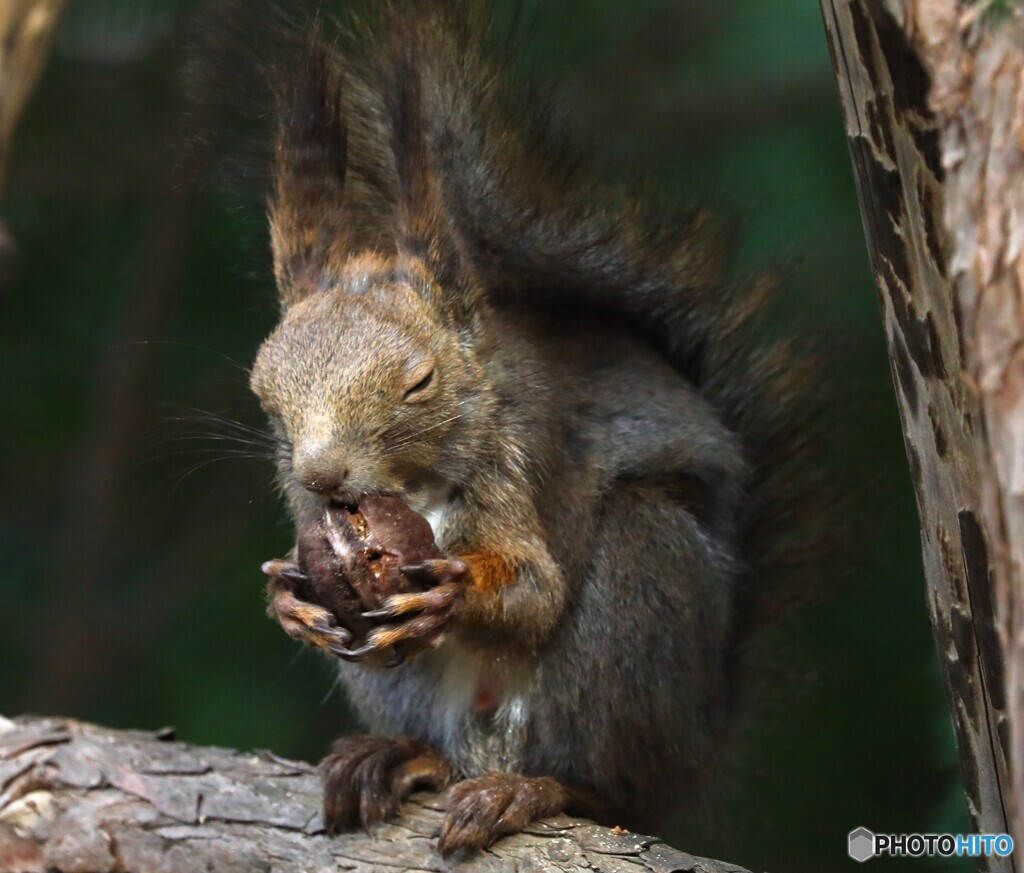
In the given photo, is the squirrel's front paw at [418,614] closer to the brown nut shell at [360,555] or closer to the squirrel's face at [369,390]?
the brown nut shell at [360,555]

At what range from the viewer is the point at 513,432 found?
2184 millimetres

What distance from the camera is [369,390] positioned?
198 cm

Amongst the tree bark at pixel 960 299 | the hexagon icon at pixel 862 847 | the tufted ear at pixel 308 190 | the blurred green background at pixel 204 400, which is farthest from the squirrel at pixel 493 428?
the blurred green background at pixel 204 400

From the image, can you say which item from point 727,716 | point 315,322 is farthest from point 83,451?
point 727,716

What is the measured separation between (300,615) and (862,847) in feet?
3.18

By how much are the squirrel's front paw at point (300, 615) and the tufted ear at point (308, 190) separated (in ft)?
1.78

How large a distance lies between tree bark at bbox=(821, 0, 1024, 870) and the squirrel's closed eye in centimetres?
78

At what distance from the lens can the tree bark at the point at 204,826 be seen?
2.03 meters

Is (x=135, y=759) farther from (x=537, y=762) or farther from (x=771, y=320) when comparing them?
(x=771, y=320)

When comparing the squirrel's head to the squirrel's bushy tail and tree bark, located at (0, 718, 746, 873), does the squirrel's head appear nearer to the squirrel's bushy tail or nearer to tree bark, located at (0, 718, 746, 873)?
the squirrel's bushy tail

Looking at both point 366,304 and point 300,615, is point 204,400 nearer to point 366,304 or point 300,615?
point 366,304

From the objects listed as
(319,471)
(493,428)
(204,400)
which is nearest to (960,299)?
(319,471)

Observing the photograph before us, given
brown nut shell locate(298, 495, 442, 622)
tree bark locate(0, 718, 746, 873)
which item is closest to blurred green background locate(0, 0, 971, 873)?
tree bark locate(0, 718, 746, 873)

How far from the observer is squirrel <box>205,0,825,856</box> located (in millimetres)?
2053
